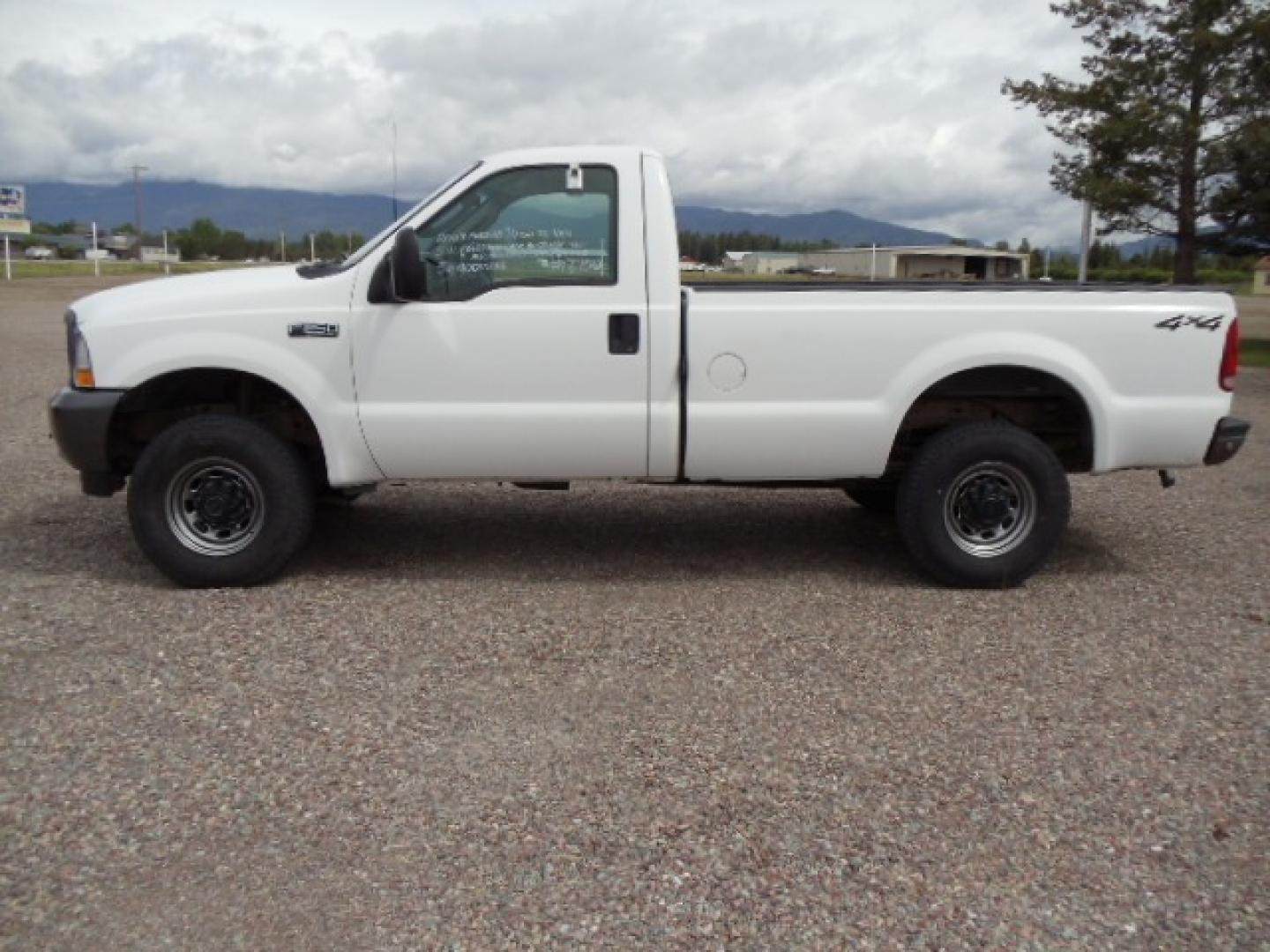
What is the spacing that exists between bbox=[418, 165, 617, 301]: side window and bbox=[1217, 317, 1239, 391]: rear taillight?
2.98 metres

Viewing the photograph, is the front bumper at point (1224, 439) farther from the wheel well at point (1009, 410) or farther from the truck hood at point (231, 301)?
the truck hood at point (231, 301)

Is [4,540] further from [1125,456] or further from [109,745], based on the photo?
[1125,456]

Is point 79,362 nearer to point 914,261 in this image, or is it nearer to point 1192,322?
point 1192,322

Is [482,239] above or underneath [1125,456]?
above

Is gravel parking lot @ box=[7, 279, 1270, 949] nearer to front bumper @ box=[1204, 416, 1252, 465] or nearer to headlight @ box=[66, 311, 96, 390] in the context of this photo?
front bumper @ box=[1204, 416, 1252, 465]

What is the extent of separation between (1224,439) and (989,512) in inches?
47.3

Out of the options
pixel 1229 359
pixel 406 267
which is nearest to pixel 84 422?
pixel 406 267

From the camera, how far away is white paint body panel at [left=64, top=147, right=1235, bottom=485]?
5297 mm

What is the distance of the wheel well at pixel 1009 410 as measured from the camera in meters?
5.64

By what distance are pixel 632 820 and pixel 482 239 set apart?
3.01 meters

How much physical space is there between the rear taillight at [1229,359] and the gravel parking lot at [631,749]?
3.50 feet

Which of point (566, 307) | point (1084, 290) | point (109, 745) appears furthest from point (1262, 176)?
point (109, 745)

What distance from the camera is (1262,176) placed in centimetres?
1830

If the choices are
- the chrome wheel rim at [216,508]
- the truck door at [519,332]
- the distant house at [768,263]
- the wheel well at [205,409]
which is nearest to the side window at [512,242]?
the truck door at [519,332]
